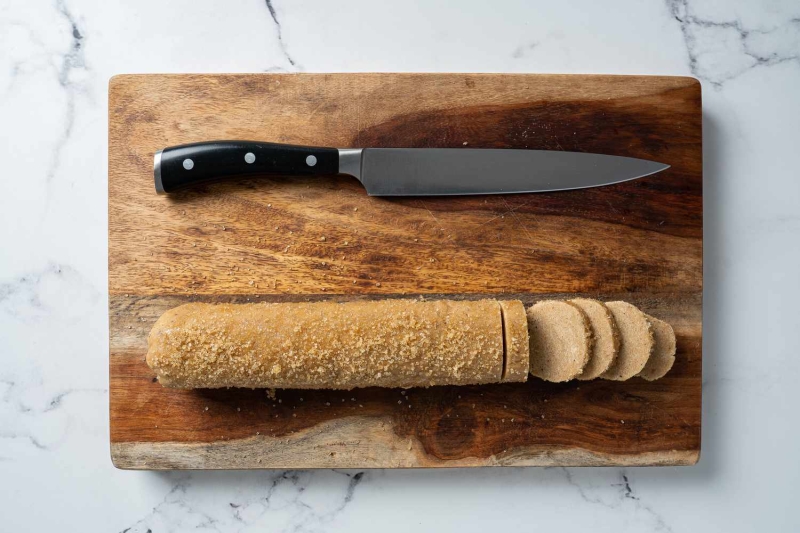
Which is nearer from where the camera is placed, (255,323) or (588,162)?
(255,323)

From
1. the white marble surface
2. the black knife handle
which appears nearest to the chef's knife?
the black knife handle

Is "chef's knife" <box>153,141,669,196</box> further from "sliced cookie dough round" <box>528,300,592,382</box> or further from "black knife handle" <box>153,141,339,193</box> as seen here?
"sliced cookie dough round" <box>528,300,592,382</box>

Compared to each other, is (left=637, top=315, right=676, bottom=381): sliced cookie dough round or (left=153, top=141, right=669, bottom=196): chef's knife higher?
(left=153, top=141, right=669, bottom=196): chef's knife

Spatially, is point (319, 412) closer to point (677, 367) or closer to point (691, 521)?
point (677, 367)

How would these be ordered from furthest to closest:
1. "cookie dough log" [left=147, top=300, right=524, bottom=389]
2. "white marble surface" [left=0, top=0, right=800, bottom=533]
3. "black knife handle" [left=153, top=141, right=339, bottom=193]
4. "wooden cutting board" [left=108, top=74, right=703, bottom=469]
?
1. "white marble surface" [left=0, top=0, right=800, bottom=533]
2. "wooden cutting board" [left=108, top=74, right=703, bottom=469]
3. "black knife handle" [left=153, top=141, right=339, bottom=193]
4. "cookie dough log" [left=147, top=300, right=524, bottom=389]

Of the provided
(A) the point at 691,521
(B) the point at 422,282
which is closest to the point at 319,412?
(B) the point at 422,282
